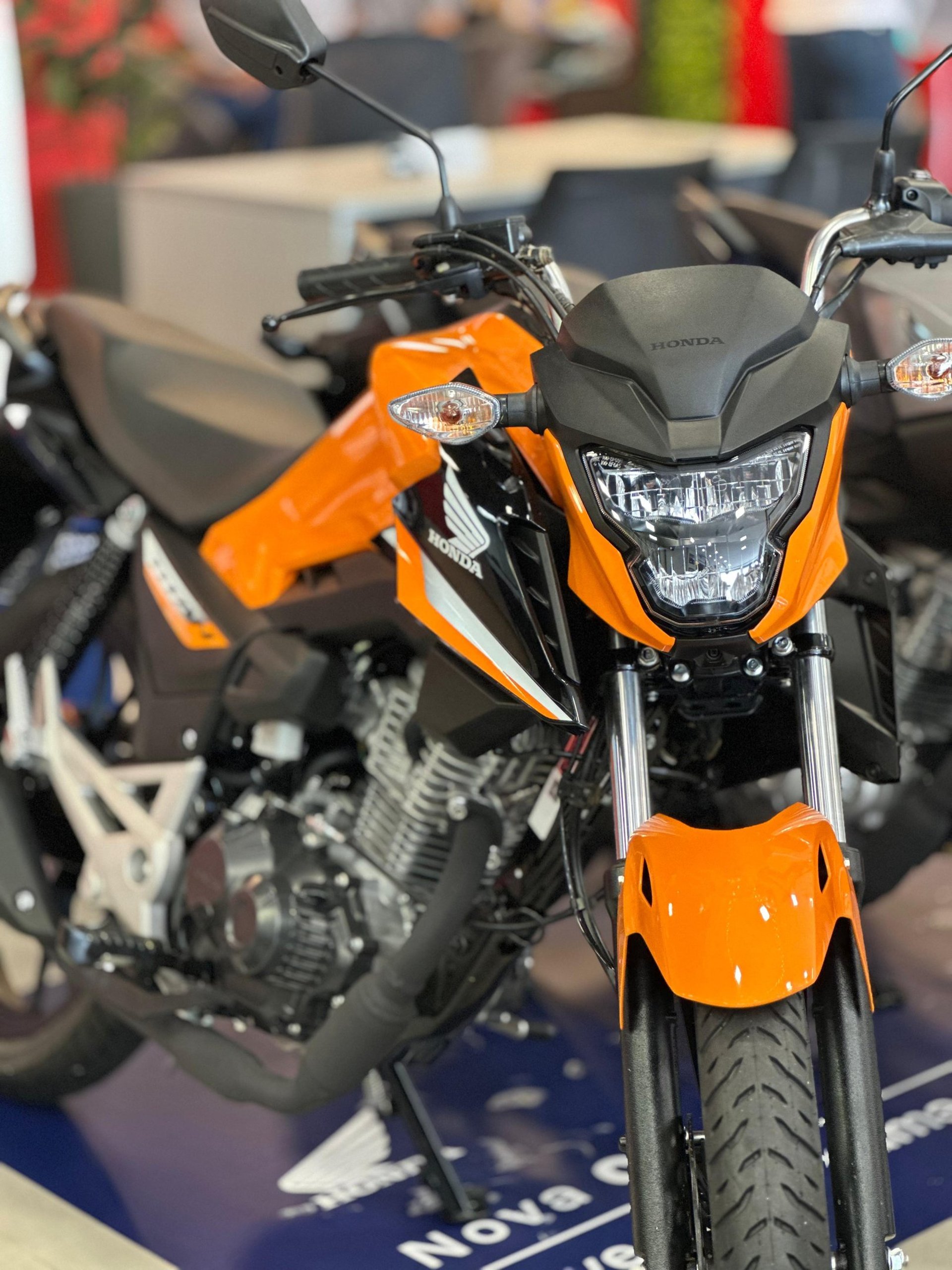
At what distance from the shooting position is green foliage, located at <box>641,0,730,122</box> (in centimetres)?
948

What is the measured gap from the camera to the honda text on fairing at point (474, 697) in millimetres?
1412

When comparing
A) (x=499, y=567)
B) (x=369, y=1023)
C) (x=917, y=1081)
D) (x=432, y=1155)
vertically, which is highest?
A: (x=499, y=567)

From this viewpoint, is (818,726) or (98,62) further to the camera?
(98,62)

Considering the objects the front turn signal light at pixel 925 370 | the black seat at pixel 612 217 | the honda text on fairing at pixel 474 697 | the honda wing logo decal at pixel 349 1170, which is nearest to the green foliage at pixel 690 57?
the black seat at pixel 612 217

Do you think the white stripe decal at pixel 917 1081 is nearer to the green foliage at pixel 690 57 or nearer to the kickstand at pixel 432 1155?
the kickstand at pixel 432 1155

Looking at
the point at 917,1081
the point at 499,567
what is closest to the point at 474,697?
the point at 499,567

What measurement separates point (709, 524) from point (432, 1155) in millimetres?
1111


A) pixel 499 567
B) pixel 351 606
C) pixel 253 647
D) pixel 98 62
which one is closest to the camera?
pixel 499 567

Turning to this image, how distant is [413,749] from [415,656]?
0.14m

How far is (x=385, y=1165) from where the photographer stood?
2346 mm

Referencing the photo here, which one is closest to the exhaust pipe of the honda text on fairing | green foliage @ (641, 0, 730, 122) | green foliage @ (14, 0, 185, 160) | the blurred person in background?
the honda text on fairing

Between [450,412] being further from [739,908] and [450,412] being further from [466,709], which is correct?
[739,908]

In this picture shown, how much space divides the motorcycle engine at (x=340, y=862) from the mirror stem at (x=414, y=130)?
1.67 feet

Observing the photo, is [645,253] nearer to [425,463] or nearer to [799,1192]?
[425,463]
